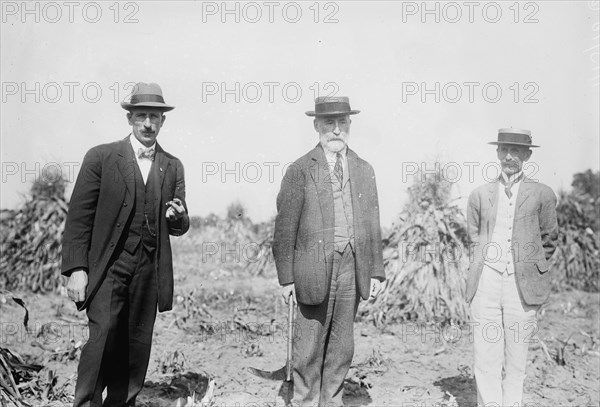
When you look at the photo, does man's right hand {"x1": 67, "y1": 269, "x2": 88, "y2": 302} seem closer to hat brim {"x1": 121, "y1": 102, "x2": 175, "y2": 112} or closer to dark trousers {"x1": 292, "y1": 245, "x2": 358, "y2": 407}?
hat brim {"x1": 121, "y1": 102, "x2": 175, "y2": 112}

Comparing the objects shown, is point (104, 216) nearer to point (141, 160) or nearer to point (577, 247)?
point (141, 160)

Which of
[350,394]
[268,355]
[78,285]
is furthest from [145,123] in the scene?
[268,355]

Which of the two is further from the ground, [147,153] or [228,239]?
[147,153]

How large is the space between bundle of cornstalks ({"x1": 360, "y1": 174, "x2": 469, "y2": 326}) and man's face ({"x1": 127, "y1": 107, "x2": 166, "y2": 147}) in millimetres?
4318

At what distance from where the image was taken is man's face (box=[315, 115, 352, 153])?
485cm

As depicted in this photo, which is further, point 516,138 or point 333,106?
point 516,138

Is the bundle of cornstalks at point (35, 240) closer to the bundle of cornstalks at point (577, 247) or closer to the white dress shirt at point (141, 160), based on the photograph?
the white dress shirt at point (141, 160)

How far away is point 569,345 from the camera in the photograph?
7.36 m

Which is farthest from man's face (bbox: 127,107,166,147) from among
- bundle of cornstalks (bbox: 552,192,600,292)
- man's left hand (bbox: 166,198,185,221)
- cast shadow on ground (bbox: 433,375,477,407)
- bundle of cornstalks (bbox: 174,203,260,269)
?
bundle of cornstalks (bbox: 552,192,600,292)

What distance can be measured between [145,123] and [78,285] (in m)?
1.18

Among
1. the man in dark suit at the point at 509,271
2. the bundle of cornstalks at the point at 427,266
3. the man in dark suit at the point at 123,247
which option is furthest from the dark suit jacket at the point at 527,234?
the bundle of cornstalks at the point at 427,266

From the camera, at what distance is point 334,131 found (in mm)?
4863

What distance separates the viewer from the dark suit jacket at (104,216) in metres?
4.34

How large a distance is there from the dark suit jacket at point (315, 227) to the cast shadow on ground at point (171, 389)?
156cm
